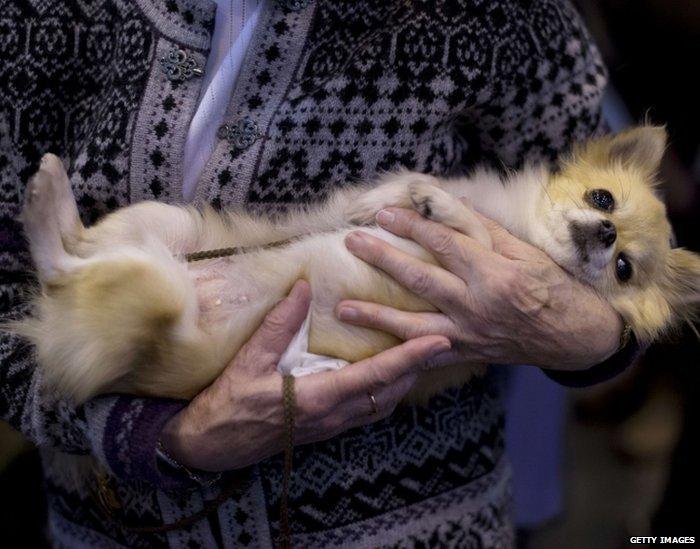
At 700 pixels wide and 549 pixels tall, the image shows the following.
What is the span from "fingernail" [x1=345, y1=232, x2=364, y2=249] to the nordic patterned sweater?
0.37 ft

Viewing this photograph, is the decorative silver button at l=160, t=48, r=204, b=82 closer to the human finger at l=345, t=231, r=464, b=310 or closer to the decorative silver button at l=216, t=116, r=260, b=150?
the decorative silver button at l=216, t=116, r=260, b=150

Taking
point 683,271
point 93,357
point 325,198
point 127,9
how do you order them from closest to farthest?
1. point 93,357
2. point 127,9
3. point 325,198
4. point 683,271

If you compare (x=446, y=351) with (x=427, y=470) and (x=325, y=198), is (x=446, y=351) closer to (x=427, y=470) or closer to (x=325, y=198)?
(x=427, y=470)

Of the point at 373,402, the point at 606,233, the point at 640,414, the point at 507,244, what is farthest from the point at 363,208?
the point at 640,414

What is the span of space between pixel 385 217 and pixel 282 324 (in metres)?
0.31

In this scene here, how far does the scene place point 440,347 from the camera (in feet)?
3.90

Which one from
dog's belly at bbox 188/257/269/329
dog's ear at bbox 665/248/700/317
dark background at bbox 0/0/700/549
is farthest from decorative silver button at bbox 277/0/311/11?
dark background at bbox 0/0/700/549

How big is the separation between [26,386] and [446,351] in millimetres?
738

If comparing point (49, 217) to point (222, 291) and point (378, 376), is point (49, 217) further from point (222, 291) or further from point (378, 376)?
point (378, 376)

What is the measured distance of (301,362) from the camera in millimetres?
1265

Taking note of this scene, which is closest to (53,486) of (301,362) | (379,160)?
(301,362)

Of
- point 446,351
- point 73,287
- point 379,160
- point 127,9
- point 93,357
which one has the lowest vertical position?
point 446,351

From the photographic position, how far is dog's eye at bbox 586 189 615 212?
61.9 inches

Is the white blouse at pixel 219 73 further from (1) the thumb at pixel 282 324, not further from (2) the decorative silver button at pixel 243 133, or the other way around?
(1) the thumb at pixel 282 324
